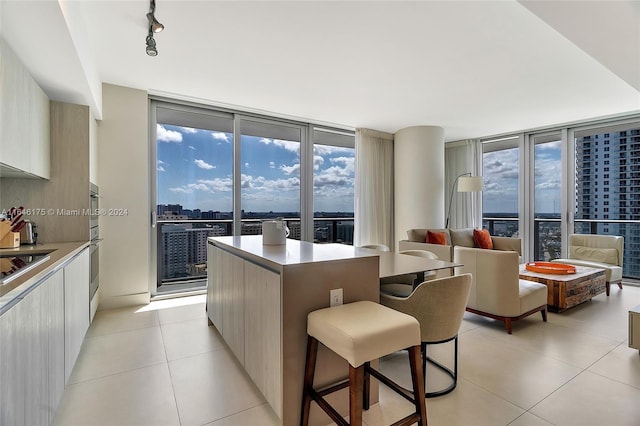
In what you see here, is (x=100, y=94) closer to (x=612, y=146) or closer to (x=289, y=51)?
(x=289, y=51)

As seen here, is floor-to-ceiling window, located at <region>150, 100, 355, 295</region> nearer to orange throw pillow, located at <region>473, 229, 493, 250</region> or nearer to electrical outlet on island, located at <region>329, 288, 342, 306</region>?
orange throw pillow, located at <region>473, 229, 493, 250</region>

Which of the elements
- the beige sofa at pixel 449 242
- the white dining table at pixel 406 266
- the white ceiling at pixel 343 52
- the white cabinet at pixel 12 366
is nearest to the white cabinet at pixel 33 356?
the white cabinet at pixel 12 366

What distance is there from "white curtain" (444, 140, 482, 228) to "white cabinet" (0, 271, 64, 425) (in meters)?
6.71

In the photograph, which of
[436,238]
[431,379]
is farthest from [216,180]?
[431,379]

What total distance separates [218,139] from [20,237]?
9.10 ft

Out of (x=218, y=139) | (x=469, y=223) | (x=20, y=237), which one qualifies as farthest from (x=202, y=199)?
(x=469, y=223)

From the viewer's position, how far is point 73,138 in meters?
2.93

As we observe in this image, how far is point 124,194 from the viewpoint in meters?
3.84

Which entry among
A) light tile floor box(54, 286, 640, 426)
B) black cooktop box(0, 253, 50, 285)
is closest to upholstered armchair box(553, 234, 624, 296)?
light tile floor box(54, 286, 640, 426)

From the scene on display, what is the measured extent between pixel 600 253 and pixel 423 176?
9.56 ft

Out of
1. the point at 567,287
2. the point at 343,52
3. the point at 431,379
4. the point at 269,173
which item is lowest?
the point at 431,379

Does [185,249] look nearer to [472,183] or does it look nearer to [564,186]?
[472,183]

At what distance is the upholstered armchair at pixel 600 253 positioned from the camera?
14.3 ft

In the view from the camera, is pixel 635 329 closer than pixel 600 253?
Yes
